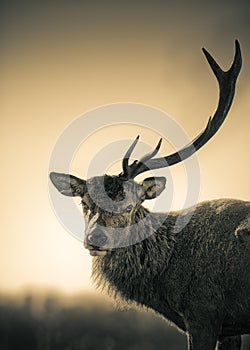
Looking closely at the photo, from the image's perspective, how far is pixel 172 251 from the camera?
325 inches

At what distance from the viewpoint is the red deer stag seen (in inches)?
308

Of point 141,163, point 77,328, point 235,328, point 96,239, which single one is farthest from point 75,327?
point 96,239

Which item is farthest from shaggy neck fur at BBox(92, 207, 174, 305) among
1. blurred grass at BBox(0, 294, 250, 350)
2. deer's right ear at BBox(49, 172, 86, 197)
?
blurred grass at BBox(0, 294, 250, 350)

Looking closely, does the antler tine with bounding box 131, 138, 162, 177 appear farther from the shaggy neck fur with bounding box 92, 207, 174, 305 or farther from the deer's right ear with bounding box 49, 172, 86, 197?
the deer's right ear with bounding box 49, 172, 86, 197

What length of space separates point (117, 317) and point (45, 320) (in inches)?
60.6

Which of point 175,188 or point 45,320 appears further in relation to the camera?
point 45,320

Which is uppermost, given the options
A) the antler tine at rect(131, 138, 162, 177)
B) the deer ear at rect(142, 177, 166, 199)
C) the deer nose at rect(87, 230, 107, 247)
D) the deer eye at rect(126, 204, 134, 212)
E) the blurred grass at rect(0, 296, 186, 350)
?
the antler tine at rect(131, 138, 162, 177)

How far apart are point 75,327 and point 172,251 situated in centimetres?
839

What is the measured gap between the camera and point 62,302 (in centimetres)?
1606

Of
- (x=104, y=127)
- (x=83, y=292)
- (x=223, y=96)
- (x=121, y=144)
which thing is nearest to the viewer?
(x=223, y=96)

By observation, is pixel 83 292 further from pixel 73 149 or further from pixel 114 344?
pixel 73 149

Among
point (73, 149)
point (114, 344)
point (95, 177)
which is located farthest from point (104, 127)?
point (114, 344)

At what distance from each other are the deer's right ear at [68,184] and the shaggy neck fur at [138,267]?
0.65 meters

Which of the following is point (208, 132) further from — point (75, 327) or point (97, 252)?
point (75, 327)
